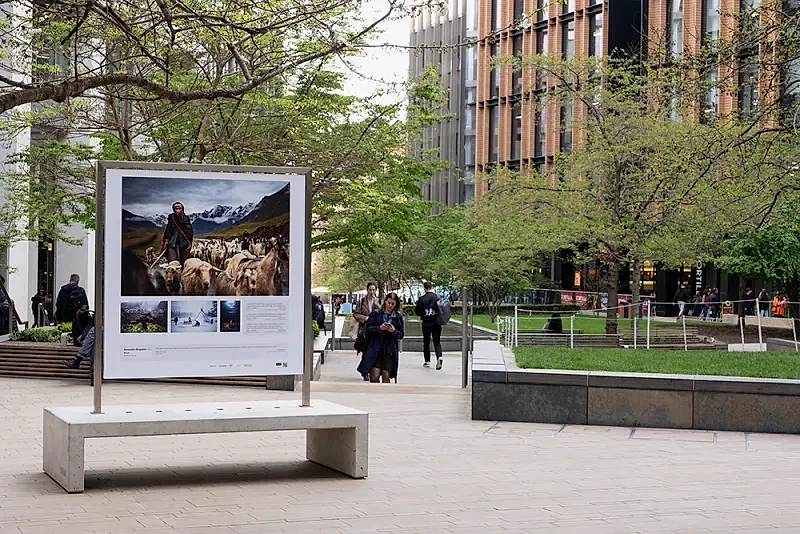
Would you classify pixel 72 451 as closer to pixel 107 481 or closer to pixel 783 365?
pixel 107 481

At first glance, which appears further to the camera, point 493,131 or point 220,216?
point 493,131

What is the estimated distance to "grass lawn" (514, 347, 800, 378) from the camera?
1394 cm

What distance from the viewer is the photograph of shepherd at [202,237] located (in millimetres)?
9250

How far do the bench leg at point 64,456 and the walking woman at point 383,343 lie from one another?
30.5ft

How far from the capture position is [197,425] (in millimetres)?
9070

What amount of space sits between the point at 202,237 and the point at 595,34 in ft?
193

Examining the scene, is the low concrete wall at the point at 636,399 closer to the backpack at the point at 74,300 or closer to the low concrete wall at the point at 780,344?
the low concrete wall at the point at 780,344

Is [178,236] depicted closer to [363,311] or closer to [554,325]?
[363,311]

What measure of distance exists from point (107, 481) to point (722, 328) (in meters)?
20.3

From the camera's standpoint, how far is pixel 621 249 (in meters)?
36.1

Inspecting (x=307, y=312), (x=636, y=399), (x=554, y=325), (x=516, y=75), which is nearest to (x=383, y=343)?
(x=636, y=399)

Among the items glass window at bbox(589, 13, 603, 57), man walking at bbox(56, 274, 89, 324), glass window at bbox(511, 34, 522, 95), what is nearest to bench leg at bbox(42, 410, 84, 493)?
man walking at bbox(56, 274, 89, 324)

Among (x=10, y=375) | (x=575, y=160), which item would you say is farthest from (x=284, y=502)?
(x=575, y=160)

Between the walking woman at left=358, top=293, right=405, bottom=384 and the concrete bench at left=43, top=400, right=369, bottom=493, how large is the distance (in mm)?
8306
